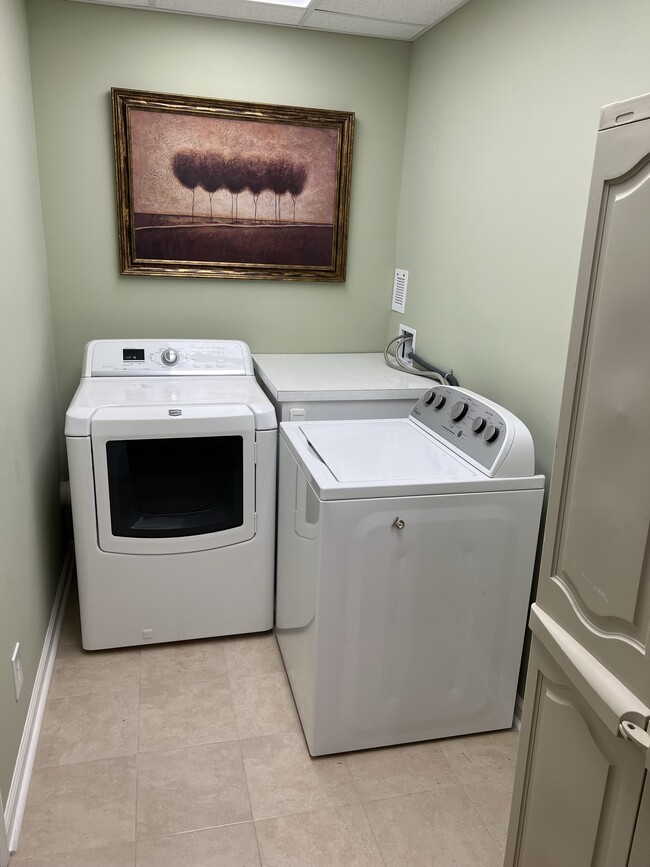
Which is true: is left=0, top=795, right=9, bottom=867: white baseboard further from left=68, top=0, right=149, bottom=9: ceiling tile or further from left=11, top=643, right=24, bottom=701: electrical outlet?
left=68, top=0, right=149, bottom=9: ceiling tile

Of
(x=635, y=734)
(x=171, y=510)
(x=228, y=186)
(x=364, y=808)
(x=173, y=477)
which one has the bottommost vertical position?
(x=364, y=808)

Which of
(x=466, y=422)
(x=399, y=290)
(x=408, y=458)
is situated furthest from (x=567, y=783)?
(x=399, y=290)

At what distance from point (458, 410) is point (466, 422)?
0.19ft

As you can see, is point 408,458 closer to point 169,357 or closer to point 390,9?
point 169,357

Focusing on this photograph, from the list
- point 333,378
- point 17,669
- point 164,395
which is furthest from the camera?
point 333,378

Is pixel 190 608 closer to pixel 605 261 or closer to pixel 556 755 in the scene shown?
pixel 556 755

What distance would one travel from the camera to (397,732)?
79.7 inches

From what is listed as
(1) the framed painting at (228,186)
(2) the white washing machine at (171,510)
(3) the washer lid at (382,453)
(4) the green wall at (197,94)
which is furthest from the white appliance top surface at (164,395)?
(1) the framed painting at (228,186)

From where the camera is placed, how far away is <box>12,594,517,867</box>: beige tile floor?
1.67 meters

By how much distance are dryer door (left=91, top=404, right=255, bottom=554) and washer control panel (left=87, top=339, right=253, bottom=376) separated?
0.45 metres

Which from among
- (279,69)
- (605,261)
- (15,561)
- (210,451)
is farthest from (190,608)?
(279,69)

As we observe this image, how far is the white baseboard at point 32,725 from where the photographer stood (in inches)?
65.2

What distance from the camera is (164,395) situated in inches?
96.7

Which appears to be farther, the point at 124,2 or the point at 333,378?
the point at 333,378
